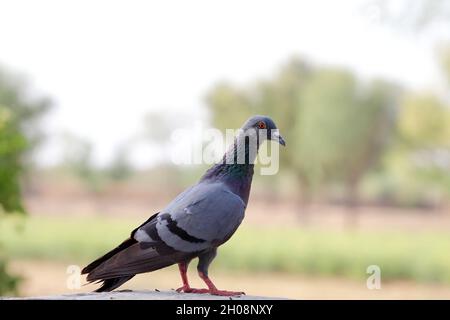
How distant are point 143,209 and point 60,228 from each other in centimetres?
269


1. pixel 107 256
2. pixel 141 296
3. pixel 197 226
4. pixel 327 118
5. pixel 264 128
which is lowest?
pixel 141 296

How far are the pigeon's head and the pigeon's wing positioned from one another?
0.25 m

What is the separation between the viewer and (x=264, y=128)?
2.62m

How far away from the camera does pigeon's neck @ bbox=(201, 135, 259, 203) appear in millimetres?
2672

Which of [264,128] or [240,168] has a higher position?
[264,128]

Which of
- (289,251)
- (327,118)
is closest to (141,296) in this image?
(289,251)

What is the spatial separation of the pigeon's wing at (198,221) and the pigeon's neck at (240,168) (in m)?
0.04

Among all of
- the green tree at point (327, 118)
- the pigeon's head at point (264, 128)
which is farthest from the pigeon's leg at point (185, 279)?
the green tree at point (327, 118)

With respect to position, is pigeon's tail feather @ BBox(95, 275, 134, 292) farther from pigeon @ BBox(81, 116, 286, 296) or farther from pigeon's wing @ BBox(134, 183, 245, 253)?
pigeon's wing @ BBox(134, 183, 245, 253)

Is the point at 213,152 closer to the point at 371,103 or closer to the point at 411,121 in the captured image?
the point at 411,121

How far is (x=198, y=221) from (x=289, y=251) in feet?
47.9

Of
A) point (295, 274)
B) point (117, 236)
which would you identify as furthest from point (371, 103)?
point (117, 236)

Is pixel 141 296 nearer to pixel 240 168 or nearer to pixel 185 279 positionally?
pixel 185 279

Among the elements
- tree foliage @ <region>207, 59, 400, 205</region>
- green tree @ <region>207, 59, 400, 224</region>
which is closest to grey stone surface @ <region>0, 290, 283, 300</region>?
green tree @ <region>207, 59, 400, 224</region>
